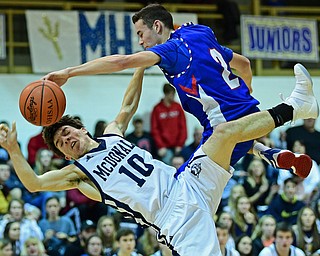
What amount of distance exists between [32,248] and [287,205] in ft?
12.9

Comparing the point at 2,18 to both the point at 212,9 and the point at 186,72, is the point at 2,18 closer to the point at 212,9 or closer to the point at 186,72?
the point at 212,9

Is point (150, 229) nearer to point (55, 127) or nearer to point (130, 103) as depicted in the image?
point (130, 103)

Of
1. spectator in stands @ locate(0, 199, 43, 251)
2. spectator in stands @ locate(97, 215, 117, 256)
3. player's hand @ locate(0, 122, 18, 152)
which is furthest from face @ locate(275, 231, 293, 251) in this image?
player's hand @ locate(0, 122, 18, 152)

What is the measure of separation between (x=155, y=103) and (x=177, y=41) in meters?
7.79

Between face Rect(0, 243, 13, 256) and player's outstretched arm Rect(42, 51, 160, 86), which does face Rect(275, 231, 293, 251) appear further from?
player's outstretched arm Rect(42, 51, 160, 86)

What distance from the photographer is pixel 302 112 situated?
7195 mm

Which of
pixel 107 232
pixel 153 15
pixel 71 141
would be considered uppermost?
pixel 153 15

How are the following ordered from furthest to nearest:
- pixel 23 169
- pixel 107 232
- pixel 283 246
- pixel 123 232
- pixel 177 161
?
pixel 177 161 → pixel 107 232 → pixel 283 246 → pixel 123 232 → pixel 23 169

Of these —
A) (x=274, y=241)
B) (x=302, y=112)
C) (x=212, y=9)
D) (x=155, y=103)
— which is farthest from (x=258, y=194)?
(x=302, y=112)

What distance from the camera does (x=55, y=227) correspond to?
37.8ft

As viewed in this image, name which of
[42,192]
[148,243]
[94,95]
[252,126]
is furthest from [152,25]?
[94,95]

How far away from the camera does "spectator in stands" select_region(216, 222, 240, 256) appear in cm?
1077

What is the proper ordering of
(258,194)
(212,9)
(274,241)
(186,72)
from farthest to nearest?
1. (212,9)
2. (258,194)
3. (274,241)
4. (186,72)

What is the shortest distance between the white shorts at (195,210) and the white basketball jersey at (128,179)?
102 mm
